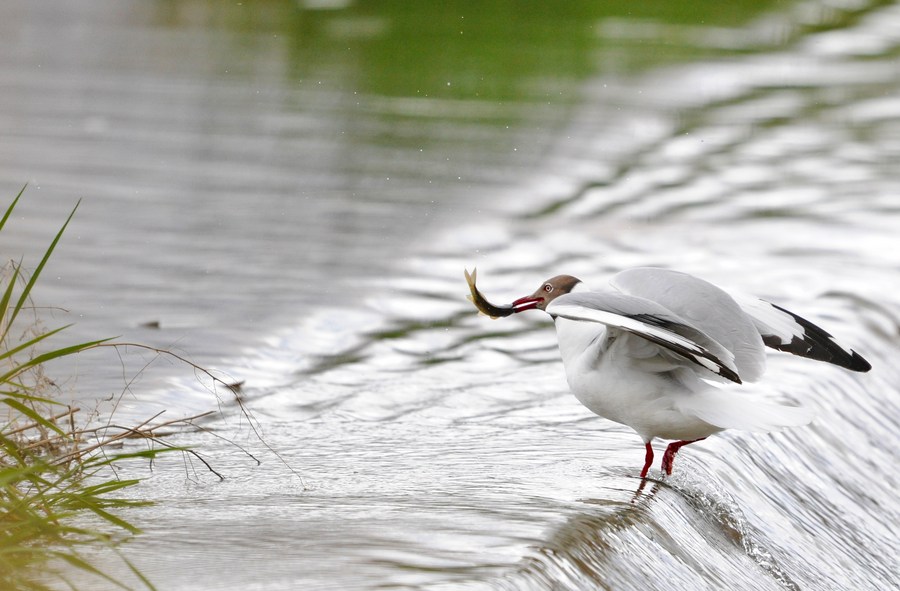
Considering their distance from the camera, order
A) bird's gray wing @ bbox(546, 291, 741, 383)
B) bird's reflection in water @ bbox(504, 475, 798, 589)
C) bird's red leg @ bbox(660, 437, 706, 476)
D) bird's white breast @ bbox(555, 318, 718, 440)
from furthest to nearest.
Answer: bird's red leg @ bbox(660, 437, 706, 476), bird's white breast @ bbox(555, 318, 718, 440), bird's gray wing @ bbox(546, 291, 741, 383), bird's reflection in water @ bbox(504, 475, 798, 589)

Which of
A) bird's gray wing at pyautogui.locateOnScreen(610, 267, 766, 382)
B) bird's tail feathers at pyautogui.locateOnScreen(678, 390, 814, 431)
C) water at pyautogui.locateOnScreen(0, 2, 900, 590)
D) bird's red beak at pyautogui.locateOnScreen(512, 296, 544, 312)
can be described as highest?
bird's gray wing at pyautogui.locateOnScreen(610, 267, 766, 382)

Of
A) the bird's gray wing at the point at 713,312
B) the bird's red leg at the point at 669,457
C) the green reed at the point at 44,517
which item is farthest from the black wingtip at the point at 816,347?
the green reed at the point at 44,517

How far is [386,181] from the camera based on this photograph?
1042 cm

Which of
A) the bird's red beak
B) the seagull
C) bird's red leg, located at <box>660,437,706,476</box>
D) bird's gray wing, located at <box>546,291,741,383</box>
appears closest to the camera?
bird's gray wing, located at <box>546,291,741,383</box>

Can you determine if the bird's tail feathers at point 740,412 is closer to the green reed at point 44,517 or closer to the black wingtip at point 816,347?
the black wingtip at point 816,347

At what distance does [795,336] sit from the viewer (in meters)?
5.05

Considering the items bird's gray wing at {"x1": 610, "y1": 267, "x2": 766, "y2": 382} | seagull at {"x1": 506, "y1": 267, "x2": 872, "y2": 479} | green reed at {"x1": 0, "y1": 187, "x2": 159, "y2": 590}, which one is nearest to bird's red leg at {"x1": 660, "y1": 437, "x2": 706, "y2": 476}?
seagull at {"x1": 506, "y1": 267, "x2": 872, "y2": 479}

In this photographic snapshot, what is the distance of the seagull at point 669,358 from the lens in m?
4.34

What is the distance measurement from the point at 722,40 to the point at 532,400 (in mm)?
10746

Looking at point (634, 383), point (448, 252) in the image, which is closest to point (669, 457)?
point (634, 383)

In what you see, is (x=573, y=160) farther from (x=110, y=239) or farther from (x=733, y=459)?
(x=733, y=459)

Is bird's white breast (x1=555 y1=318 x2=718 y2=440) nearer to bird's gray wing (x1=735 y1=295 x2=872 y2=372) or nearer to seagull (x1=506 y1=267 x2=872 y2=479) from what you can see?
seagull (x1=506 y1=267 x2=872 y2=479)

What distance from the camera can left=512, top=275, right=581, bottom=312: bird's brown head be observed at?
17.4 ft

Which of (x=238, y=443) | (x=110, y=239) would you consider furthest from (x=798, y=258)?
(x=238, y=443)
